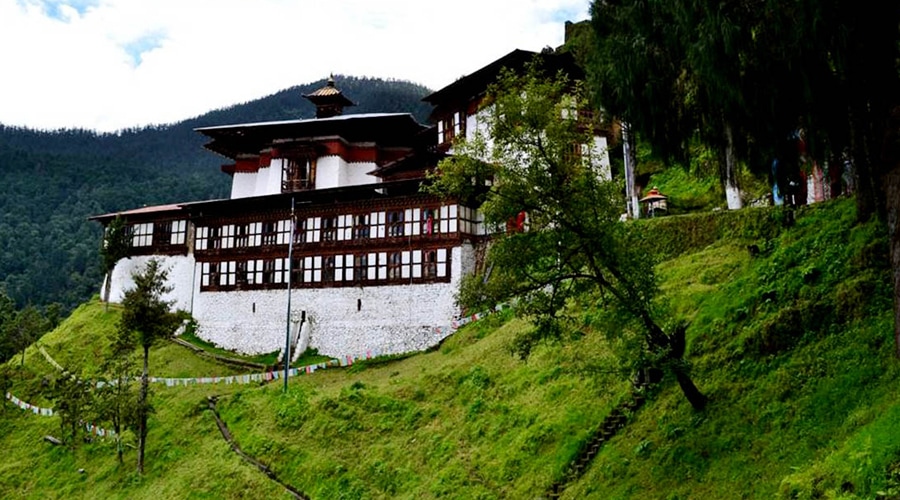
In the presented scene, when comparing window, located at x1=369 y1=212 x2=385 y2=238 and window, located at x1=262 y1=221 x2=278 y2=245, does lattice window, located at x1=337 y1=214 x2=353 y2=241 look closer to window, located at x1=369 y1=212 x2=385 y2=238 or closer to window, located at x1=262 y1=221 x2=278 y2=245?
window, located at x1=369 y1=212 x2=385 y2=238

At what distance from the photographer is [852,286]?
20.2 meters

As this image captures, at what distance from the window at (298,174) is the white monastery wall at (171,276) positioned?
9.21 metres

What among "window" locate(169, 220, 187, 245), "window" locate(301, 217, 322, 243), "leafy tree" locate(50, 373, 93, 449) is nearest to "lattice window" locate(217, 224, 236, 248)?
"window" locate(169, 220, 187, 245)

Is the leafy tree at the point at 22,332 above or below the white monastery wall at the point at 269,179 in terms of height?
below

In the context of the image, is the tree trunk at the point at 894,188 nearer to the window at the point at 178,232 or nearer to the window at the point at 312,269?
the window at the point at 312,269

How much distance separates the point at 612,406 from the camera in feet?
77.3

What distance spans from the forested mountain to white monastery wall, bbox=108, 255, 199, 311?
2683 inches

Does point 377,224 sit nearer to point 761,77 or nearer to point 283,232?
point 283,232

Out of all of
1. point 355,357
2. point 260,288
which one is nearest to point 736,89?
point 355,357

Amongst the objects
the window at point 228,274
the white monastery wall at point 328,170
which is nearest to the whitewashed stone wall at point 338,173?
the white monastery wall at point 328,170

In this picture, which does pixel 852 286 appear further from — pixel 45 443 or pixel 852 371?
pixel 45 443

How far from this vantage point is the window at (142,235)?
59.4 metres

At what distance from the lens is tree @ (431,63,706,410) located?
19.3 m

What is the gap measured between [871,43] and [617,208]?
669 cm
